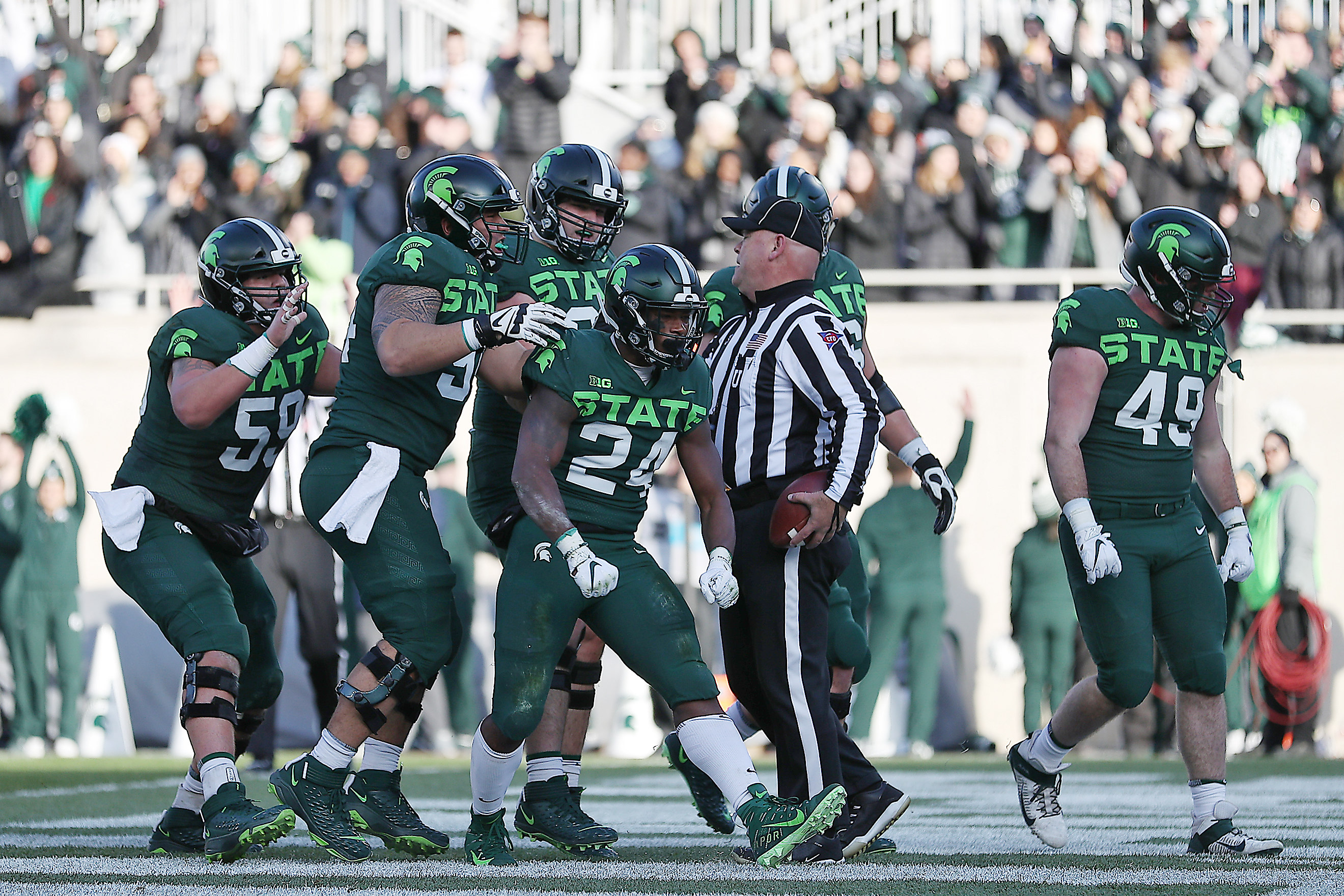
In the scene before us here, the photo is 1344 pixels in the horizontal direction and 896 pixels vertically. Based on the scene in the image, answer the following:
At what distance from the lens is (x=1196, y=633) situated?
18.2 feet

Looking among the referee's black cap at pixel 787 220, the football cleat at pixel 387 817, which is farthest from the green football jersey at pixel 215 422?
the referee's black cap at pixel 787 220

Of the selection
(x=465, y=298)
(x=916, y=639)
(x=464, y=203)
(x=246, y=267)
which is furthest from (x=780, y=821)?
(x=916, y=639)

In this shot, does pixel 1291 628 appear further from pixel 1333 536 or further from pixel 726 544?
pixel 726 544

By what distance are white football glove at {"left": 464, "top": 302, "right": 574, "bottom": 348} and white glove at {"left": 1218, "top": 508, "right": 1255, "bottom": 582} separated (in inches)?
87.6

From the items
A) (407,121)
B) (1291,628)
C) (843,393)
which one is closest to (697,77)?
(407,121)

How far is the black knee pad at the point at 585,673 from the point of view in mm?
5891

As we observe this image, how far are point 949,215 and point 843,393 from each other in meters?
7.49

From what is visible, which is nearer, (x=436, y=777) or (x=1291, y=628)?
(x=436, y=777)

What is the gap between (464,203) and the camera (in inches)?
211

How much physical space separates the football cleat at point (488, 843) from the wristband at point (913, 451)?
161 cm

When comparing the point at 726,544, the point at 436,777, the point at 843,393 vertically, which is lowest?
the point at 436,777

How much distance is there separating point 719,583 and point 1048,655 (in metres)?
6.77

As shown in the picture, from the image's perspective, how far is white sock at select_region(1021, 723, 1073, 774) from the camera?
228 inches

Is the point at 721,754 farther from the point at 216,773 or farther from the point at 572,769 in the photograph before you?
the point at 216,773
